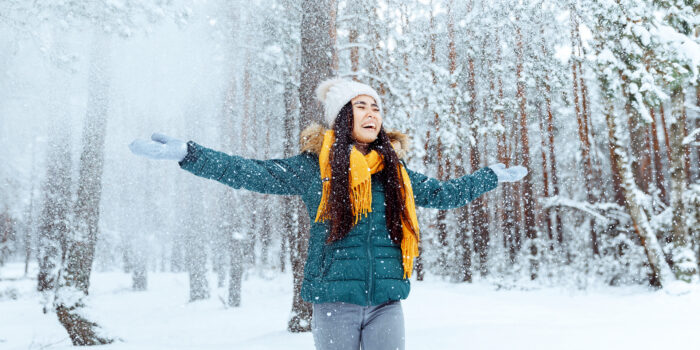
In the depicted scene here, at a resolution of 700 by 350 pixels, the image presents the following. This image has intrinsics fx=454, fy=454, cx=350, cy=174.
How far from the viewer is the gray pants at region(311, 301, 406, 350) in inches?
74.9

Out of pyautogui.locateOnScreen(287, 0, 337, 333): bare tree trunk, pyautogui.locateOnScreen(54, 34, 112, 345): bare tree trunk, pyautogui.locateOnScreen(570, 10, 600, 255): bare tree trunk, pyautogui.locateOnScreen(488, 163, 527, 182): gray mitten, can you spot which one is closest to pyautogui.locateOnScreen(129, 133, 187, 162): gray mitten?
pyautogui.locateOnScreen(488, 163, 527, 182): gray mitten

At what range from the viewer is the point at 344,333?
1.90m

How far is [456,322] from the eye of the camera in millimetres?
6637

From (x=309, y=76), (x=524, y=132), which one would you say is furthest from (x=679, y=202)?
(x=309, y=76)

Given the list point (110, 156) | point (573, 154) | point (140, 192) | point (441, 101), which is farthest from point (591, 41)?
point (140, 192)

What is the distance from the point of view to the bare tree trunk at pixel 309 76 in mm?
6367

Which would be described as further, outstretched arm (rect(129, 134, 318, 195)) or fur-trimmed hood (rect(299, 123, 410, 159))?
fur-trimmed hood (rect(299, 123, 410, 159))

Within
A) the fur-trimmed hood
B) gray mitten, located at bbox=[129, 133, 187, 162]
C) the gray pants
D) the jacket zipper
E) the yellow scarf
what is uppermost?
the fur-trimmed hood

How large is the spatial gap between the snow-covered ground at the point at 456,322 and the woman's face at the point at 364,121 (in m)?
3.53

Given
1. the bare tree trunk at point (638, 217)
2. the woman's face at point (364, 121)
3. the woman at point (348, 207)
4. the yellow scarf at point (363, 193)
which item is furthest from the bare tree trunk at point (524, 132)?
the yellow scarf at point (363, 193)

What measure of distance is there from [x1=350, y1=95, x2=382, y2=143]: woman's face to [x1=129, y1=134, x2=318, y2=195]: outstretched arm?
0.93ft

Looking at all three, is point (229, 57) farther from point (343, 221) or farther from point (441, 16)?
point (343, 221)

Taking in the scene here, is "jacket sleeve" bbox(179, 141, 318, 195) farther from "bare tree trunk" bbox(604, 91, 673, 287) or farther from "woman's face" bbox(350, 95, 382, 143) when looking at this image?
"bare tree trunk" bbox(604, 91, 673, 287)

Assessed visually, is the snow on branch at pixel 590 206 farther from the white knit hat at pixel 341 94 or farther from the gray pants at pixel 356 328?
the gray pants at pixel 356 328
